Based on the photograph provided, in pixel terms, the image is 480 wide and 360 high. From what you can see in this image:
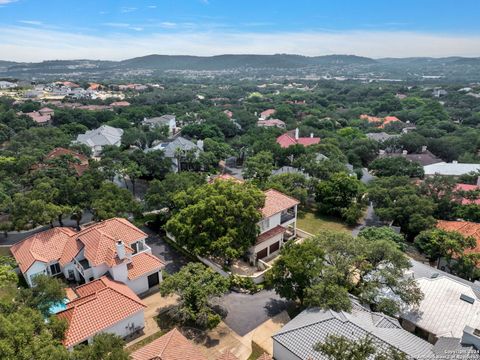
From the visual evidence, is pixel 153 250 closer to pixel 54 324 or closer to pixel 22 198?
pixel 22 198

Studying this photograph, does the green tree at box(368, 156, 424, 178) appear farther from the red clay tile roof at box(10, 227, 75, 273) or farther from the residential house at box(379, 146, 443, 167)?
the red clay tile roof at box(10, 227, 75, 273)

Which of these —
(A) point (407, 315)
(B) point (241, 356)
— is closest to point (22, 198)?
(B) point (241, 356)

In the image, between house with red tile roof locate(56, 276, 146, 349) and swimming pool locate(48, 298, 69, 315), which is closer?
house with red tile roof locate(56, 276, 146, 349)

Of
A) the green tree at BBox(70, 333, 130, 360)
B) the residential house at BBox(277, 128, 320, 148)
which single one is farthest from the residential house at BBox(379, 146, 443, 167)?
the green tree at BBox(70, 333, 130, 360)

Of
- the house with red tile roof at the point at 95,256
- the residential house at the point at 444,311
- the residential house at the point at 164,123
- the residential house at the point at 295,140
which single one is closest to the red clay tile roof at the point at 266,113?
the residential house at the point at 164,123

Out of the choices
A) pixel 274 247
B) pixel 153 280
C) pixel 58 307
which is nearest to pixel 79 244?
pixel 58 307

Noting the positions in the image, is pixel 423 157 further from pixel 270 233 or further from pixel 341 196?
pixel 270 233
